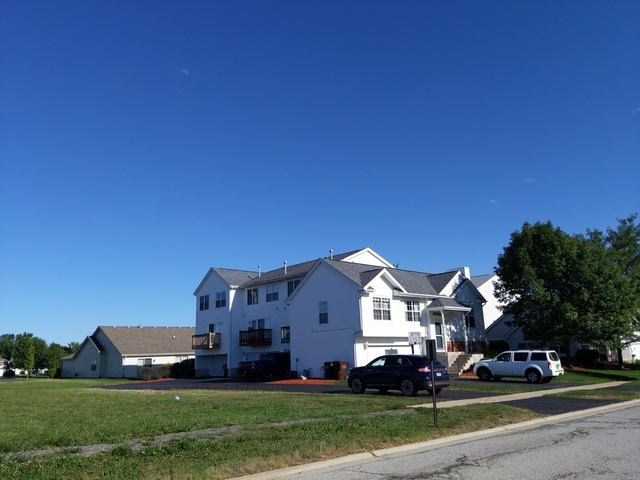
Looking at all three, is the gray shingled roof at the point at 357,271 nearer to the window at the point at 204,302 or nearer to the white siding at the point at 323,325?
Result: the white siding at the point at 323,325

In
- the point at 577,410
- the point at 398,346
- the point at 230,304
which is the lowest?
the point at 577,410

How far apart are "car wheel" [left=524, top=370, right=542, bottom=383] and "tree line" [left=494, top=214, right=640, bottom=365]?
7142mm

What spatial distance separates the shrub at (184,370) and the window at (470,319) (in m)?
24.3

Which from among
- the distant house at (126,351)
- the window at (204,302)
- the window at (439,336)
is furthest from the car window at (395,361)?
the distant house at (126,351)

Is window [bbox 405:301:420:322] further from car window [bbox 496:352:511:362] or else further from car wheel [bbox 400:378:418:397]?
car wheel [bbox 400:378:418:397]

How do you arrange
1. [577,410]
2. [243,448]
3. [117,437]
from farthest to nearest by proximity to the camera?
[577,410] → [117,437] → [243,448]

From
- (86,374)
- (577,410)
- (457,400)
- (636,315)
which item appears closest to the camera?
(577,410)

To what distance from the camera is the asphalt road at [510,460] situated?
26.6 ft

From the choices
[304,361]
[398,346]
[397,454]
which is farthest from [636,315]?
[397,454]

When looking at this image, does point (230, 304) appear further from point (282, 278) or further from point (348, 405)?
point (348, 405)

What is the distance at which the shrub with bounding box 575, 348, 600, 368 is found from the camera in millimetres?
41812

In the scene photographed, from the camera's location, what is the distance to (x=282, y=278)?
41625 mm

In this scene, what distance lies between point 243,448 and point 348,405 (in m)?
7.82

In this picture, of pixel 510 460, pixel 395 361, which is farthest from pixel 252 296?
pixel 510 460
